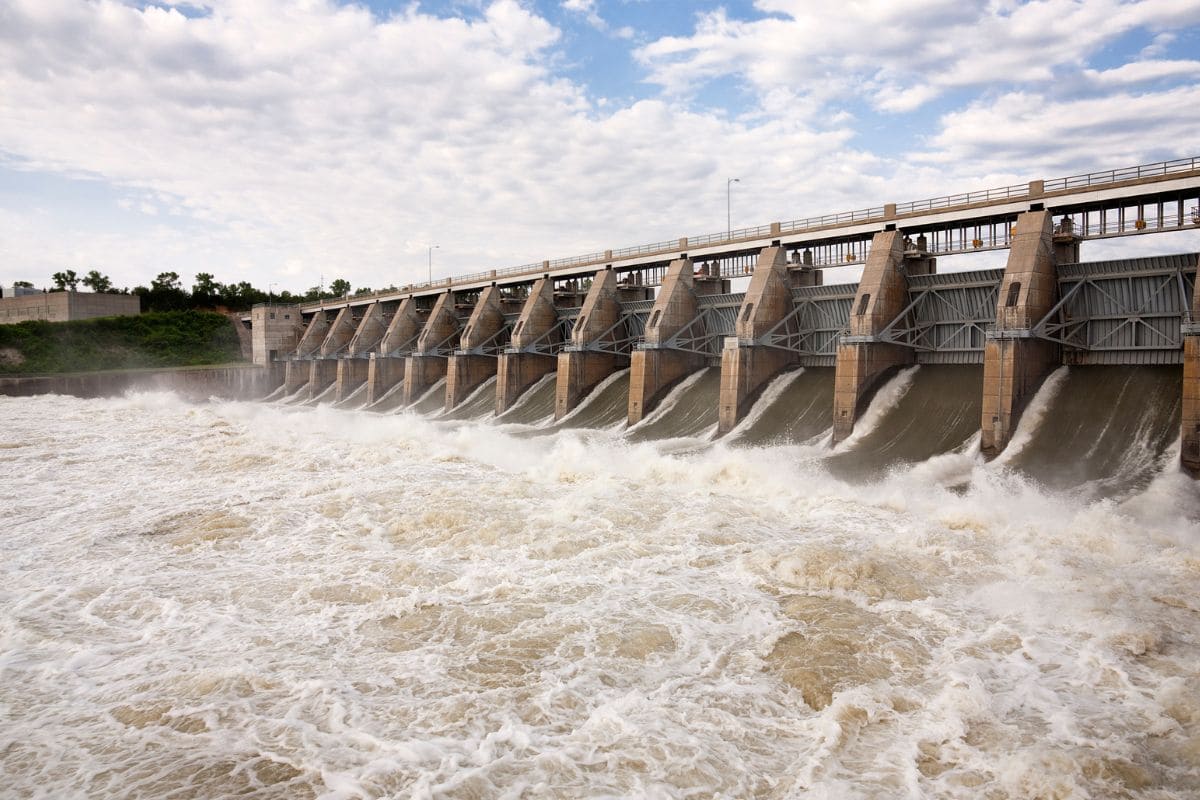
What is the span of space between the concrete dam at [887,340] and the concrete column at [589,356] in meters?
0.09

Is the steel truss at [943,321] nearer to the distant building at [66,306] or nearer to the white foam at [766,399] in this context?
the white foam at [766,399]

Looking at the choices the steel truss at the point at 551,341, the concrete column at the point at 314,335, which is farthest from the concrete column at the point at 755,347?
the concrete column at the point at 314,335

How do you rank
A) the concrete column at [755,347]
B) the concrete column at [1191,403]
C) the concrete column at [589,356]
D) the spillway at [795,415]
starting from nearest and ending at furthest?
the concrete column at [1191,403], the spillway at [795,415], the concrete column at [755,347], the concrete column at [589,356]

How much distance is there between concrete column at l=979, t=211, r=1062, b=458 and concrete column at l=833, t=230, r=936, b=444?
12.4ft

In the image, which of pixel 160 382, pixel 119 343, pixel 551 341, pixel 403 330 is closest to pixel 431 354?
pixel 403 330

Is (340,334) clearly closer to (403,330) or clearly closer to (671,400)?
(403,330)

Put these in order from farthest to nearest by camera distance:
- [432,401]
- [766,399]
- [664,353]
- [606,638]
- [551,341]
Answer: [432,401] → [551,341] → [664,353] → [766,399] → [606,638]

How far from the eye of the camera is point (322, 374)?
56.3 meters

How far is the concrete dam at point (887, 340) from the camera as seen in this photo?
19750 mm

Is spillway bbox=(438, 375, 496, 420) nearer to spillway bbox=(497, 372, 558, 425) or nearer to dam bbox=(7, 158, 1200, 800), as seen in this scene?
spillway bbox=(497, 372, 558, 425)

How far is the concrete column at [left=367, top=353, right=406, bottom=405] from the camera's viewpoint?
47594 millimetres

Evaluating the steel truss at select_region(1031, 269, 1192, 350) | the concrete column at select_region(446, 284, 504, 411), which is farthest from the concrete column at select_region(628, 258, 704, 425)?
the steel truss at select_region(1031, 269, 1192, 350)

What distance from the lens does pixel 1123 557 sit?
1224 centimetres

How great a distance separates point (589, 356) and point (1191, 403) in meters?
22.8
